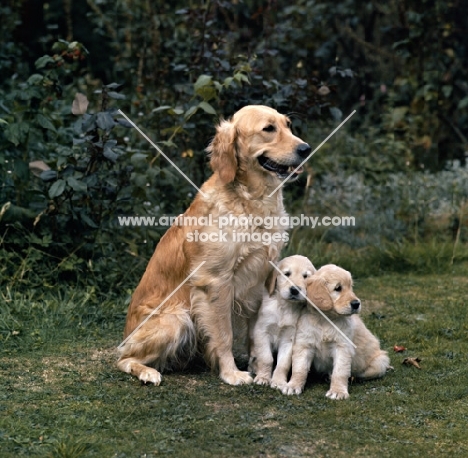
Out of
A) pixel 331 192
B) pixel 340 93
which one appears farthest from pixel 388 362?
pixel 340 93

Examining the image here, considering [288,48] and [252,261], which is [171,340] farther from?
[288,48]

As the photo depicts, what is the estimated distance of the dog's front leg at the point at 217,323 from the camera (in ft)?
15.0

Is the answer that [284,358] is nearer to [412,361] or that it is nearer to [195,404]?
[195,404]

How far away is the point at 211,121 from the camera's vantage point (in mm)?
6789

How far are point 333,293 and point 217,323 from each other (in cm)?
73

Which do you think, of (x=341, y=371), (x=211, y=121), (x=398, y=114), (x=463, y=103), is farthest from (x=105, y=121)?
(x=463, y=103)

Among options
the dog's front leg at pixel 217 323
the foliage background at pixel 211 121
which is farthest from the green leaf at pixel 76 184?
the dog's front leg at pixel 217 323

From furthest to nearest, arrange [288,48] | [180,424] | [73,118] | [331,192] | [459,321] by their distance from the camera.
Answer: [288,48], [331,192], [73,118], [459,321], [180,424]

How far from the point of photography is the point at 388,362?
457cm

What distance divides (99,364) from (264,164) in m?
1.57

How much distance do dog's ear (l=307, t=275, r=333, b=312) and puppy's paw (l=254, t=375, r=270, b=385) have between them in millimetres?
541

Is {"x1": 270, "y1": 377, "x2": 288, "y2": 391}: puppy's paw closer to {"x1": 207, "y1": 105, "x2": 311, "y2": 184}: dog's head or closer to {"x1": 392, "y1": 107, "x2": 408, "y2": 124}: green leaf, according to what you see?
{"x1": 207, "y1": 105, "x2": 311, "y2": 184}: dog's head

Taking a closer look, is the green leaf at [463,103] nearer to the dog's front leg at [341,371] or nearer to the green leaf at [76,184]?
the green leaf at [76,184]

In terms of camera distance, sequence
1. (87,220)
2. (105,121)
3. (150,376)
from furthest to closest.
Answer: (87,220) → (105,121) → (150,376)
